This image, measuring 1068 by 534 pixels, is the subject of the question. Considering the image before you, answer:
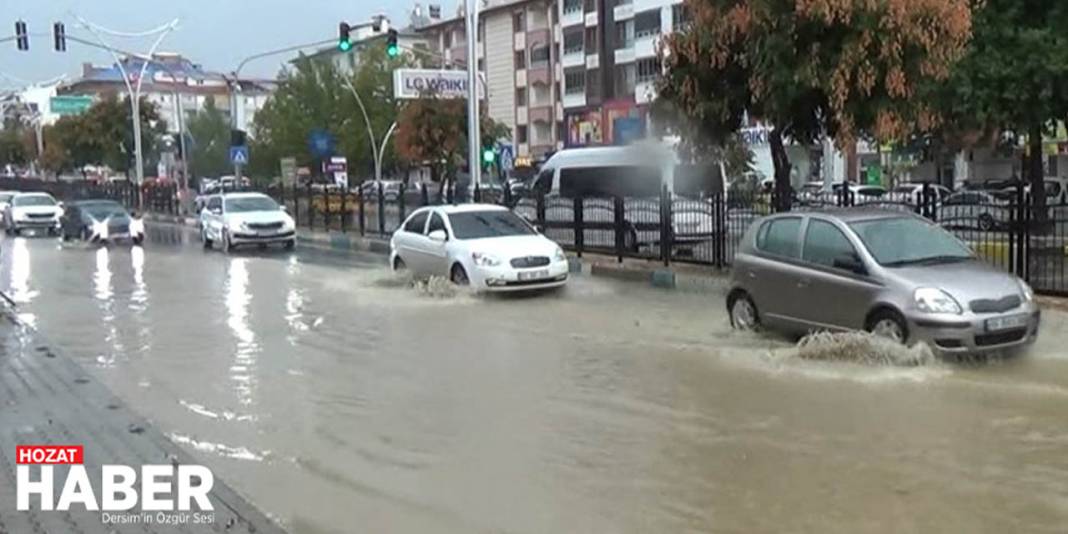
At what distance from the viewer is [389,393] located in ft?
35.5

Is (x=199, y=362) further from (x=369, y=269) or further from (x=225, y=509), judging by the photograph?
(x=369, y=269)

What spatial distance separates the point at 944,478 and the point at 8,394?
25.0 feet

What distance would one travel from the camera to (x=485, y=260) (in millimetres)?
18203

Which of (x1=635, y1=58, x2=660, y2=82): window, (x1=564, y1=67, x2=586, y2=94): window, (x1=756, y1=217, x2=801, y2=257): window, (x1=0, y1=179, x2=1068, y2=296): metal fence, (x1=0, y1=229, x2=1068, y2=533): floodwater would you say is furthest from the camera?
(x1=564, y1=67, x2=586, y2=94): window

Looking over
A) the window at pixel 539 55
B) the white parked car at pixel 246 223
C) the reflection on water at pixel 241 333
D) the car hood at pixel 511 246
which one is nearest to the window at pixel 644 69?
the window at pixel 539 55

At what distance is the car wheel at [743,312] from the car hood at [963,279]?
7.42 feet

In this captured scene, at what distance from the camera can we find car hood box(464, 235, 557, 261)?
18266mm

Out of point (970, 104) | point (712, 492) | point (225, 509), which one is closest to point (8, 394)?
point (225, 509)

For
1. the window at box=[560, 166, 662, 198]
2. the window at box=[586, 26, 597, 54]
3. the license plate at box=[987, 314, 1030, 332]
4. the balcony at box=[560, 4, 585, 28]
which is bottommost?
the license plate at box=[987, 314, 1030, 332]

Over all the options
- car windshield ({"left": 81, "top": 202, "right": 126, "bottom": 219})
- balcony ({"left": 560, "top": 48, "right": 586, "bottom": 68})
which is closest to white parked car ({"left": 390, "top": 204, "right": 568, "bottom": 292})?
car windshield ({"left": 81, "top": 202, "right": 126, "bottom": 219})

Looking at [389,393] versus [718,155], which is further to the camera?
[718,155]

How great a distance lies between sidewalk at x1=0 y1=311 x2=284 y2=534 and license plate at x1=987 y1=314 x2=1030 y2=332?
6913 mm

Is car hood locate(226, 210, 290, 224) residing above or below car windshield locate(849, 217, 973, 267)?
below

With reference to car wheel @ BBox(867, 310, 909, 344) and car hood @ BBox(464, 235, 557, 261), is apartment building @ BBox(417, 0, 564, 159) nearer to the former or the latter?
car hood @ BBox(464, 235, 557, 261)
